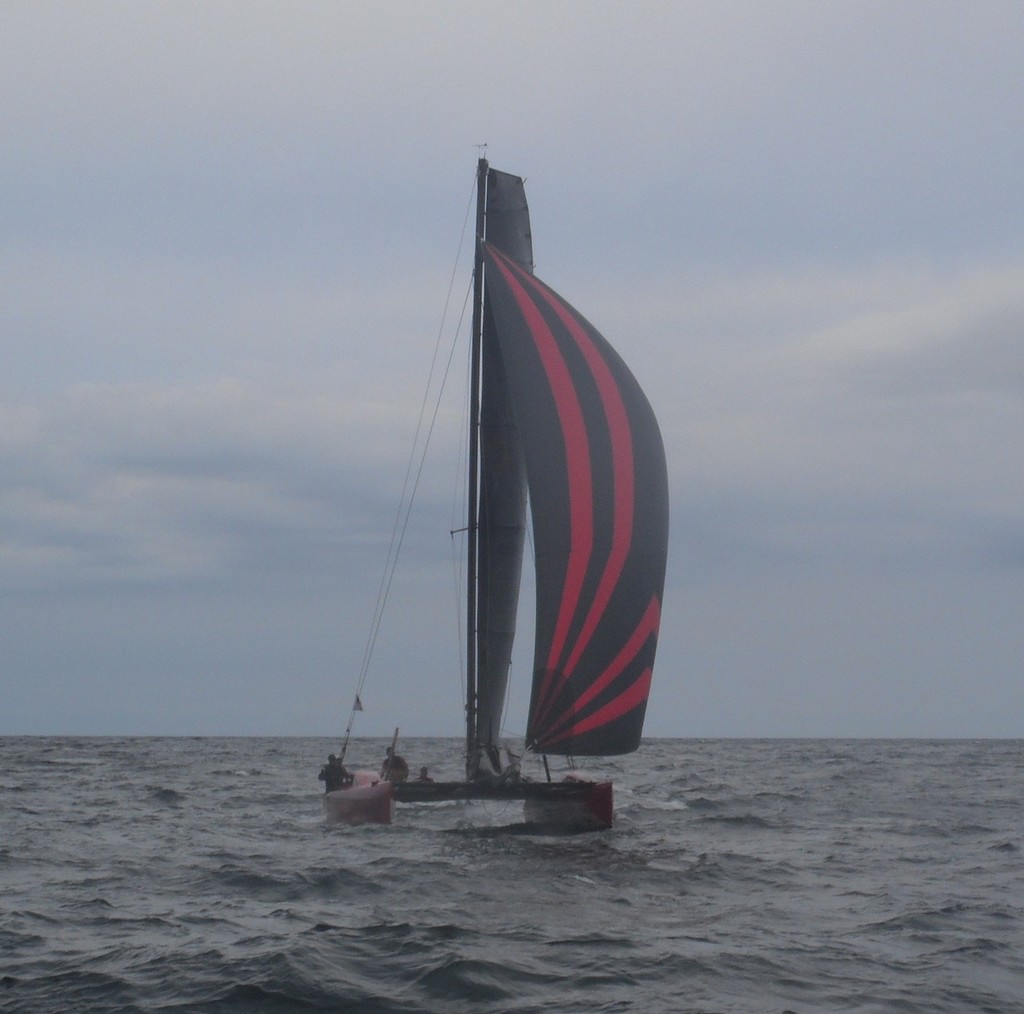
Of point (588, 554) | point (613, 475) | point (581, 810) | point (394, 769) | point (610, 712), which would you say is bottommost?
point (581, 810)

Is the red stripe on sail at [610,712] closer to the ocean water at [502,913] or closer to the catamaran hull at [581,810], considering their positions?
the catamaran hull at [581,810]

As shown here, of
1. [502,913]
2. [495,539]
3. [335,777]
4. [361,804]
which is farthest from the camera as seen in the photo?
[335,777]

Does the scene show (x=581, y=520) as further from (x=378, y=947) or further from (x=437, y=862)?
(x=378, y=947)

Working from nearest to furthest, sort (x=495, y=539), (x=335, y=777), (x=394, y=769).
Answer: (x=495, y=539) < (x=394, y=769) < (x=335, y=777)

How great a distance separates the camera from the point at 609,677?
18.1 m

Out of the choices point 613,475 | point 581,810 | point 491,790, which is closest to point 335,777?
point 491,790

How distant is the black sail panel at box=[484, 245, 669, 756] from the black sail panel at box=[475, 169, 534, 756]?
1.79m

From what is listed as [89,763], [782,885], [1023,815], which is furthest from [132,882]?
[89,763]

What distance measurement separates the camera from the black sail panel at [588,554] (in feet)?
59.1

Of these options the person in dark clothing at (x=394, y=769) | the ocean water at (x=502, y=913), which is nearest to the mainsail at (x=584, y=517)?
the ocean water at (x=502, y=913)

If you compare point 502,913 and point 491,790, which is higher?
point 491,790

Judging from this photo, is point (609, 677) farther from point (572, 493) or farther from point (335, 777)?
point (335, 777)

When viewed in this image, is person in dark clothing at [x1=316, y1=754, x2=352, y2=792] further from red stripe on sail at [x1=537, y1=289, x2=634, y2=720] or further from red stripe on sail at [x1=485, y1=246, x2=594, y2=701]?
red stripe on sail at [x1=485, y1=246, x2=594, y2=701]

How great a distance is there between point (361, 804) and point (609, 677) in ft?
15.5
